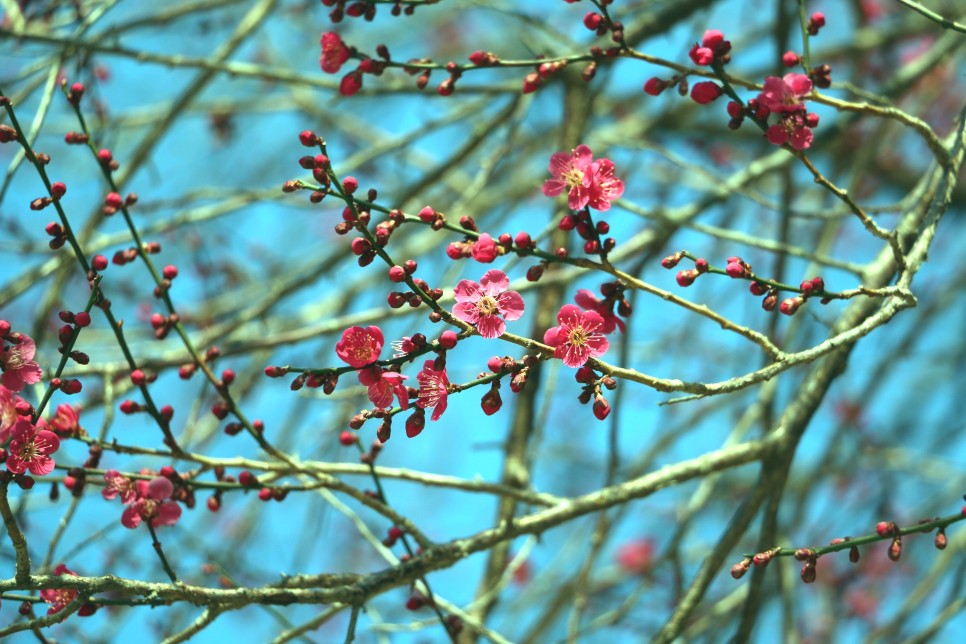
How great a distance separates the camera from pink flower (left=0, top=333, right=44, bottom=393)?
174 centimetres

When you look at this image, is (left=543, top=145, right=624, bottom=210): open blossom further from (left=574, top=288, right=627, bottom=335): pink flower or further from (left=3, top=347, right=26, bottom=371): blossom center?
(left=3, top=347, right=26, bottom=371): blossom center

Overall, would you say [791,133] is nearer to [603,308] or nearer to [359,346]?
[603,308]

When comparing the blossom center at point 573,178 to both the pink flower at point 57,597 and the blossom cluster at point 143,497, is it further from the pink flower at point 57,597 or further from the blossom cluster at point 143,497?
the pink flower at point 57,597

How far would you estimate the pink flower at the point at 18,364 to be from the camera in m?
1.74

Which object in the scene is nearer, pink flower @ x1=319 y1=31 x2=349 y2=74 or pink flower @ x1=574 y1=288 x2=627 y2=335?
pink flower @ x1=574 y1=288 x2=627 y2=335

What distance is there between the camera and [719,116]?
552 centimetres

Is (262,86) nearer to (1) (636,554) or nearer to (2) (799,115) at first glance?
(1) (636,554)

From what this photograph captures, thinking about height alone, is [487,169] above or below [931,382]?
below

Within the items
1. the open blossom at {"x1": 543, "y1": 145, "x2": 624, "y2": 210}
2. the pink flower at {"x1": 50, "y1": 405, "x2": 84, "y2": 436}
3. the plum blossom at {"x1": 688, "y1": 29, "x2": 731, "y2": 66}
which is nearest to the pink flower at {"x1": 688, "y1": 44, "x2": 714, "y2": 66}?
the plum blossom at {"x1": 688, "y1": 29, "x2": 731, "y2": 66}

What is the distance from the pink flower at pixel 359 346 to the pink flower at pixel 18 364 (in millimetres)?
524

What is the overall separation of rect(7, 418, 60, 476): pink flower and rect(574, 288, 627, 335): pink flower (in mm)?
944

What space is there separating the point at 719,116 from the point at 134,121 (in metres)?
2.95

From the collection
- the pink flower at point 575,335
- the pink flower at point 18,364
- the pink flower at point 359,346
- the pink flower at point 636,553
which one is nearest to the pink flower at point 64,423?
the pink flower at point 18,364

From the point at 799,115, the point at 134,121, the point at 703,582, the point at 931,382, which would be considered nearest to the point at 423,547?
the point at 703,582
